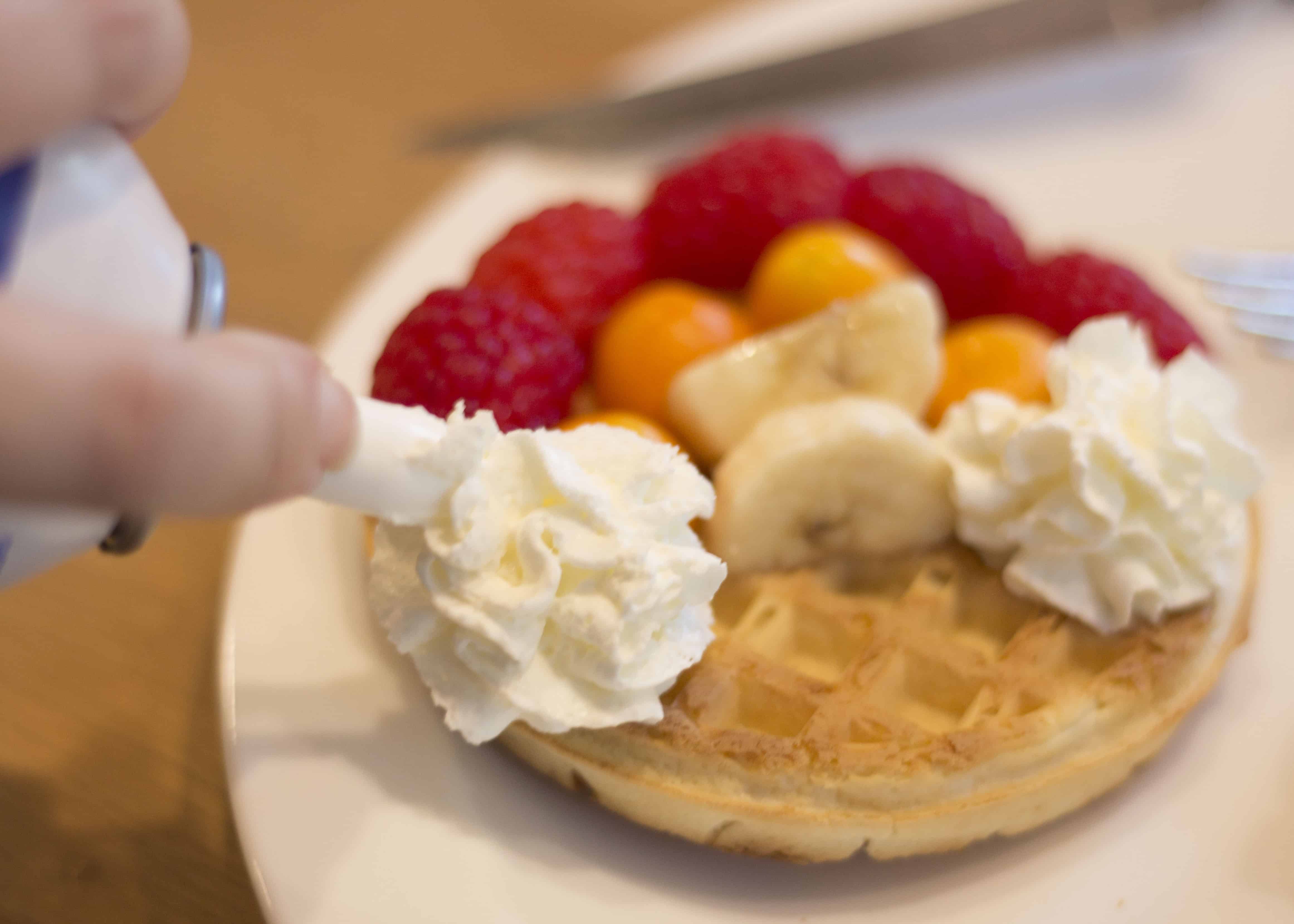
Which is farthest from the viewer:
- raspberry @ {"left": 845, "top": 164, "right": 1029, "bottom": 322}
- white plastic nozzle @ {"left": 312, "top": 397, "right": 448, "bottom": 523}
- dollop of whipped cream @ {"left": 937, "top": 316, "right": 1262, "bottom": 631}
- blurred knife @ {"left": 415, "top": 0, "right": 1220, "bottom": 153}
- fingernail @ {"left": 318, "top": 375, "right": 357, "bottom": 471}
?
blurred knife @ {"left": 415, "top": 0, "right": 1220, "bottom": 153}

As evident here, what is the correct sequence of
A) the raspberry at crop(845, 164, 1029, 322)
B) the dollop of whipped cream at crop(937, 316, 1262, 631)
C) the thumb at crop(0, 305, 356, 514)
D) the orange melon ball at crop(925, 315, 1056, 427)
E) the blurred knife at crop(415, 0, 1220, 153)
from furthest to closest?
the blurred knife at crop(415, 0, 1220, 153)
the raspberry at crop(845, 164, 1029, 322)
the orange melon ball at crop(925, 315, 1056, 427)
the dollop of whipped cream at crop(937, 316, 1262, 631)
the thumb at crop(0, 305, 356, 514)

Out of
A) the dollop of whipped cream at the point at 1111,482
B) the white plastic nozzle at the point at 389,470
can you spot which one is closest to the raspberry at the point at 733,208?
the dollop of whipped cream at the point at 1111,482

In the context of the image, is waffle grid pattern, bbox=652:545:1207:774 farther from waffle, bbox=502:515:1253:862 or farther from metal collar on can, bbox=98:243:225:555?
metal collar on can, bbox=98:243:225:555

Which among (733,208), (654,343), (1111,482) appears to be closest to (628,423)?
(654,343)

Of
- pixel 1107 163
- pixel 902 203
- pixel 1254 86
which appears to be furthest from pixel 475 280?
pixel 1254 86

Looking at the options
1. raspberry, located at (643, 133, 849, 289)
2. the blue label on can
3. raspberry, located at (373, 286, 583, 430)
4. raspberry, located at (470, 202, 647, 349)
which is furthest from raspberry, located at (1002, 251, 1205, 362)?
the blue label on can

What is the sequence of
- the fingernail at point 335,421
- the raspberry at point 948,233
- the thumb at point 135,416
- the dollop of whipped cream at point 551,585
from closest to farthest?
the thumb at point 135,416 → the fingernail at point 335,421 → the dollop of whipped cream at point 551,585 → the raspberry at point 948,233

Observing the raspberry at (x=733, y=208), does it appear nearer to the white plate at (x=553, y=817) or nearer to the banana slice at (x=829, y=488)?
the banana slice at (x=829, y=488)

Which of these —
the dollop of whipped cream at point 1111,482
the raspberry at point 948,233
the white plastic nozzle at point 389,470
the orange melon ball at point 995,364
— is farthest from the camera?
the raspberry at point 948,233
